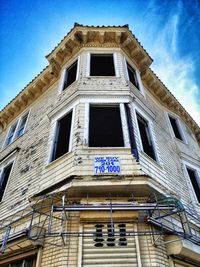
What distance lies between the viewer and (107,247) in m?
5.14

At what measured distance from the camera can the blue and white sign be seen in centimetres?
638

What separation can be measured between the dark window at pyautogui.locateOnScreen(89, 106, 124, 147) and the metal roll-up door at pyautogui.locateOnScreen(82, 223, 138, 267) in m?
2.66

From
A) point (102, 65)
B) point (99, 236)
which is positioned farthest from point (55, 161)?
point (102, 65)

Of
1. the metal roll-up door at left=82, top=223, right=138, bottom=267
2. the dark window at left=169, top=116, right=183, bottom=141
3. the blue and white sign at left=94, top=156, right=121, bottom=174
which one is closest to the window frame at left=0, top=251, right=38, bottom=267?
the metal roll-up door at left=82, top=223, right=138, bottom=267

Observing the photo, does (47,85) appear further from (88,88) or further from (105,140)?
(105,140)

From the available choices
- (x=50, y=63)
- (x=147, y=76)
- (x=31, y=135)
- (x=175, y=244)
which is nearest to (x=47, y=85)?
(x=50, y=63)

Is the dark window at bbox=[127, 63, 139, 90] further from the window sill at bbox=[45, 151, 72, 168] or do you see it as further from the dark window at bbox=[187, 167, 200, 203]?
the window sill at bbox=[45, 151, 72, 168]

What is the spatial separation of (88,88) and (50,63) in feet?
14.7

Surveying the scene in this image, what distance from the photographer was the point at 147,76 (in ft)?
42.0

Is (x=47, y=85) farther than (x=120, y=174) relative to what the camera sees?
Yes

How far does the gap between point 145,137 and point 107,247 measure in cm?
456

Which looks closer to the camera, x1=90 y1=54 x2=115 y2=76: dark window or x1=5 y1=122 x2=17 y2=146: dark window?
x1=90 y1=54 x2=115 y2=76: dark window

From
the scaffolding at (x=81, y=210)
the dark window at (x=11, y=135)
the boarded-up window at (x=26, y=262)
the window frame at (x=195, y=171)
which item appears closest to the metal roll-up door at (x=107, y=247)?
the scaffolding at (x=81, y=210)

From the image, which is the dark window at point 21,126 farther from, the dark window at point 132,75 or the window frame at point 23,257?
the window frame at point 23,257
